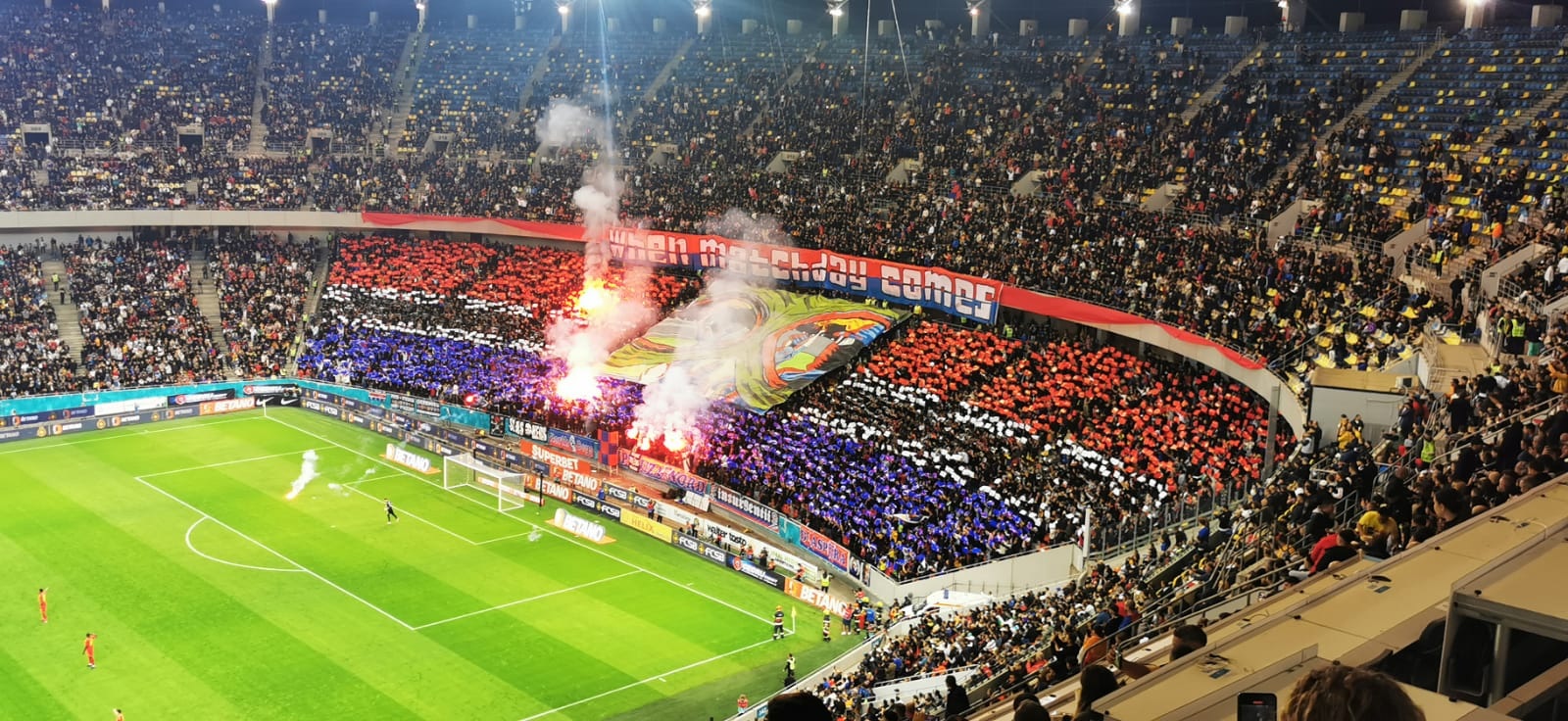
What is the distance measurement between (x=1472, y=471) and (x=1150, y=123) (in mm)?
37104

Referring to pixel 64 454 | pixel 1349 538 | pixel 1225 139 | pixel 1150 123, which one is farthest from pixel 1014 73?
pixel 1349 538

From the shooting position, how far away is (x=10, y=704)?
3000 cm

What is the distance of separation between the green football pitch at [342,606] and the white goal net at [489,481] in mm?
545

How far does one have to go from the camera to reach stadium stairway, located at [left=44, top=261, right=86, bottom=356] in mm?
58594

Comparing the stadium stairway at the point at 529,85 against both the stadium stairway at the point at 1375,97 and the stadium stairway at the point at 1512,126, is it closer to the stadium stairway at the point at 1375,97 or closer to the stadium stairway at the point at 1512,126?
the stadium stairway at the point at 1375,97

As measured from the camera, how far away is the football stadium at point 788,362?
69.1 ft

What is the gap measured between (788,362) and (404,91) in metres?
40.4

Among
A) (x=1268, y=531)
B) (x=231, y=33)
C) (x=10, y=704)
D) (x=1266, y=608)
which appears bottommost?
(x=10, y=704)

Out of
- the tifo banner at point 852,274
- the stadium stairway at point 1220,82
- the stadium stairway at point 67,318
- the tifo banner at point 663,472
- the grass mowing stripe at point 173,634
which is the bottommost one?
the grass mowing stripe at point 173,634

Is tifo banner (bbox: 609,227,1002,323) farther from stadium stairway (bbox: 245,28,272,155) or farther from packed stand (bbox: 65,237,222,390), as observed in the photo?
stadium stairway (bbox: 245,28,272,155)

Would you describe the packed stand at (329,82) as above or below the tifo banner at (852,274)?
above

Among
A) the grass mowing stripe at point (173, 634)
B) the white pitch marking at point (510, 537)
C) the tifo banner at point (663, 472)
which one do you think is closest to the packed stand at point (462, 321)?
the tifo banner at point (663, 472)

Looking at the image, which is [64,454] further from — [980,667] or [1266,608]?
[1266,608]

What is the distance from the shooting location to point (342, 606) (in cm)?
3694
